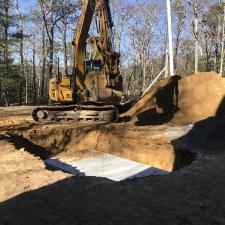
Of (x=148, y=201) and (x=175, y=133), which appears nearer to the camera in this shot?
(x=148, y=201)

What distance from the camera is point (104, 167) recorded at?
40.4 feet

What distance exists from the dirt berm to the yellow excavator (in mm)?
2300

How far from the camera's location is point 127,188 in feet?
25.1

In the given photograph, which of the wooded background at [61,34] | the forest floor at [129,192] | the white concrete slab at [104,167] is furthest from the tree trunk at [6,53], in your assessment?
the forest floor at [129,192]

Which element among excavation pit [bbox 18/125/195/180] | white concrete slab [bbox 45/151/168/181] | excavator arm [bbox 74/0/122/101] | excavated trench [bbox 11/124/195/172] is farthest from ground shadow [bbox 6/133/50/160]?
excavator arm [bbox 74/0/122/101]

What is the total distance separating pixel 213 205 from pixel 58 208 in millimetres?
→ 2350

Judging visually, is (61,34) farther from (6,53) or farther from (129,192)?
(129,192)

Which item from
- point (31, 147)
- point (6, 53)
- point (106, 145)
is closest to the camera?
point (31, 147)

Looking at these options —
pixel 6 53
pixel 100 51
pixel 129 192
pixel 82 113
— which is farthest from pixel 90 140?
pixel 6 53

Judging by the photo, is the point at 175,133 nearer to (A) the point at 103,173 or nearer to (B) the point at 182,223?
(A) the point at 103,173

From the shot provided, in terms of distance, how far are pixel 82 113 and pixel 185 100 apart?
482 cm

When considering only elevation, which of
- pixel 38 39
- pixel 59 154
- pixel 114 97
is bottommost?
pixel 59 154

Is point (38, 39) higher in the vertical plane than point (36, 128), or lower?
higher

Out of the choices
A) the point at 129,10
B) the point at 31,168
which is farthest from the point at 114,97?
the point at 129,10
